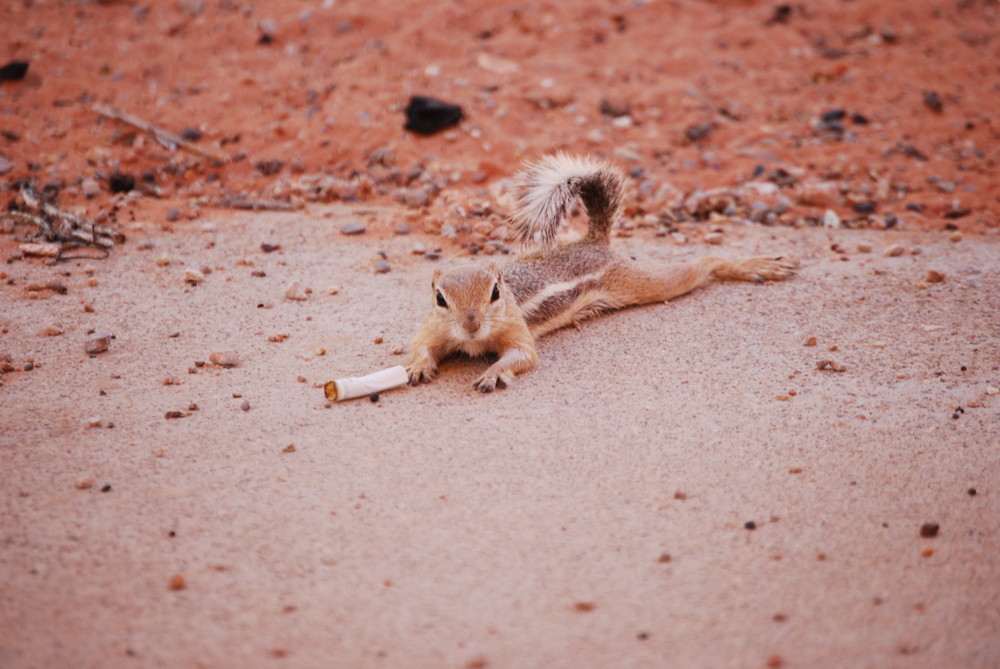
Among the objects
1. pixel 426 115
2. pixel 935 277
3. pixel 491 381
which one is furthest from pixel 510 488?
pixel 426 115

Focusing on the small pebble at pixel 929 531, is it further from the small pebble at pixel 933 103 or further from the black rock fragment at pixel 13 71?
the black rock fragment at pixel 13 71

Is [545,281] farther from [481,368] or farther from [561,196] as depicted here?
[481,368]

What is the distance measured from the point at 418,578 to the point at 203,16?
896 centimetres

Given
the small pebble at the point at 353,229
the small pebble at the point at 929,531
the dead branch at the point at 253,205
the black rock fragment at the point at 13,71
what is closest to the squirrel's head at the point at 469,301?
the small pebble at the point at 353,229

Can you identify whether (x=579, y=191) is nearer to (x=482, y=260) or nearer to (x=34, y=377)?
(x=482, y=260)

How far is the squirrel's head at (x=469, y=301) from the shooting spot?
12.6 feet

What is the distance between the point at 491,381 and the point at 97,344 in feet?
7.24

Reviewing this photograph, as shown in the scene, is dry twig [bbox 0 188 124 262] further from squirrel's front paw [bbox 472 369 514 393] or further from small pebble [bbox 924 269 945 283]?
small pebble [bbox 924 269 945 283]

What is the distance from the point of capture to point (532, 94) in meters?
8.11

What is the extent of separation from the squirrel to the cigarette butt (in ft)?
0.39

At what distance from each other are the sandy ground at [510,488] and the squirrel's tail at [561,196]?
2.32ft

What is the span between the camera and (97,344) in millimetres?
4129

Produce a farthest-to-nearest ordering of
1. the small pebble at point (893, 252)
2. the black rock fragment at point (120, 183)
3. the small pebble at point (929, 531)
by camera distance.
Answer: the black rock fragment at point (120, 183) < the small pebble at point (893, 252) < the small pebble at point (929, 531)

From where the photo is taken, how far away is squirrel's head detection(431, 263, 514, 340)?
151 inches
